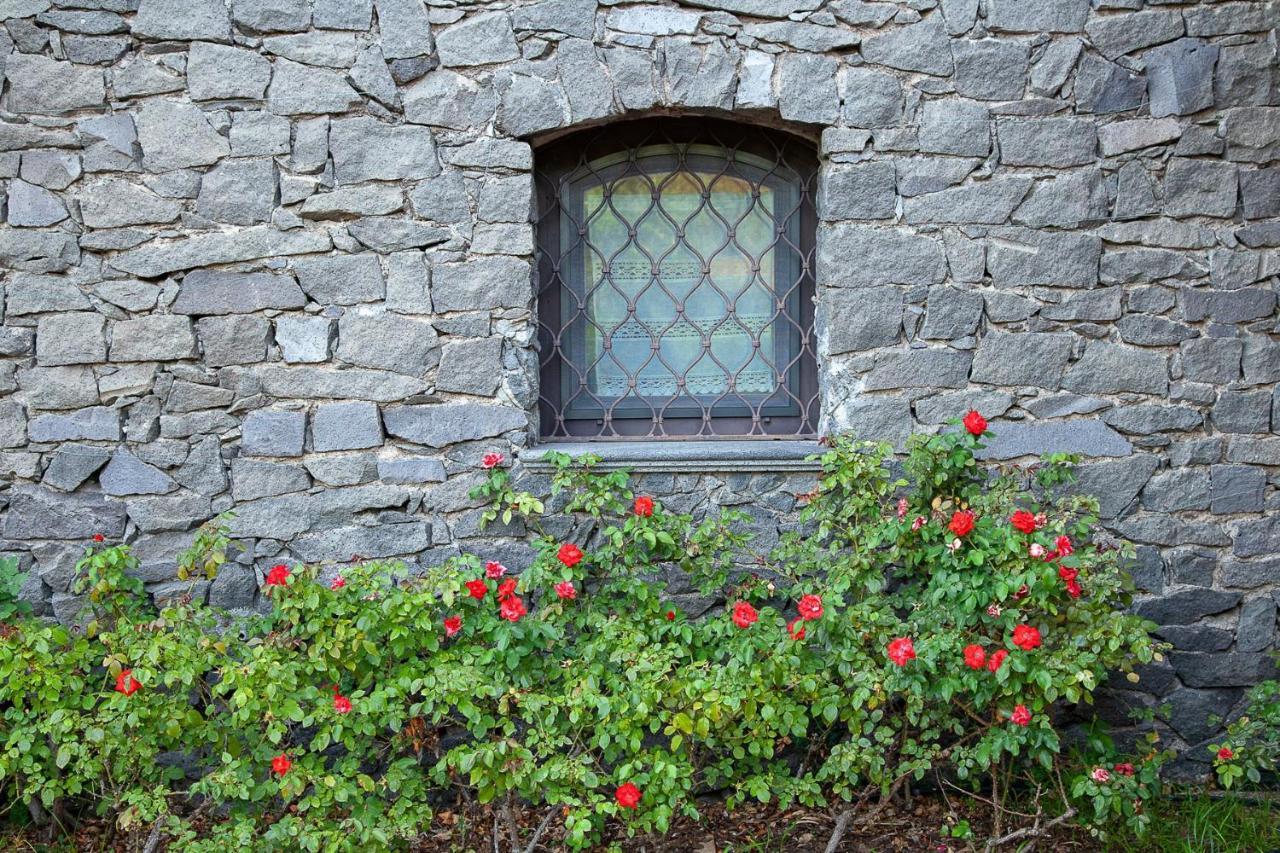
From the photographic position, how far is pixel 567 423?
317cm

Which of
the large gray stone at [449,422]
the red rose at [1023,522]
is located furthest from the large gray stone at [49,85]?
the red rose at [1023,522]

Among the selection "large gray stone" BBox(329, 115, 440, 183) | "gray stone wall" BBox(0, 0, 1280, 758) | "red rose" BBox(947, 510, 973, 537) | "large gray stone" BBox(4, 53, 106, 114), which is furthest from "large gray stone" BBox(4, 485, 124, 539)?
"red rose" BBox(947, 510, 973, 537)

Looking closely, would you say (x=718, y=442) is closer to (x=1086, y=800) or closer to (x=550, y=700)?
(x=550, y=700)

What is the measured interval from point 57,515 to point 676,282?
1.97m

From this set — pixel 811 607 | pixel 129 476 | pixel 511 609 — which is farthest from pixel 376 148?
pixel 811 607

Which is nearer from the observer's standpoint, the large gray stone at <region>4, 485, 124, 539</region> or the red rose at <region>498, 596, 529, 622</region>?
the red rose at <region>498, 596, 529, 622</region>

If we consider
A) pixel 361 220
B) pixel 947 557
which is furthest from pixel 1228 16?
pixel 361 220

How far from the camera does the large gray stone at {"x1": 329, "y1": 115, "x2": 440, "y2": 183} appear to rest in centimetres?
285

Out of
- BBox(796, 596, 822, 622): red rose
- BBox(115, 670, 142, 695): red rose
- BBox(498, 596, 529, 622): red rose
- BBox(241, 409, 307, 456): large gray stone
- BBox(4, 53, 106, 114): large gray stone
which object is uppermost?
BBox(4, 53, 106, 114): large gray stone

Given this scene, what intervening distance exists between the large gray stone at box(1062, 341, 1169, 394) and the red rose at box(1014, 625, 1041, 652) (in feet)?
3.07

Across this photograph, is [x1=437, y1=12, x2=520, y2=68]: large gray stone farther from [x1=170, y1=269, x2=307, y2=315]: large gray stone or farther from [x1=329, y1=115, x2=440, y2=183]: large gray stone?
[x1=170, y1=269, x2=307, y2=315]: large gray stone

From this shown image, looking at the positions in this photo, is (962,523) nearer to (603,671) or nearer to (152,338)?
(603,671)

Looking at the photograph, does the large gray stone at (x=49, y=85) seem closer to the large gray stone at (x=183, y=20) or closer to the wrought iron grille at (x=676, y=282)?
the large gray stone at (x=183, y=20)

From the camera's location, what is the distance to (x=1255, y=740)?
9.57 ft
